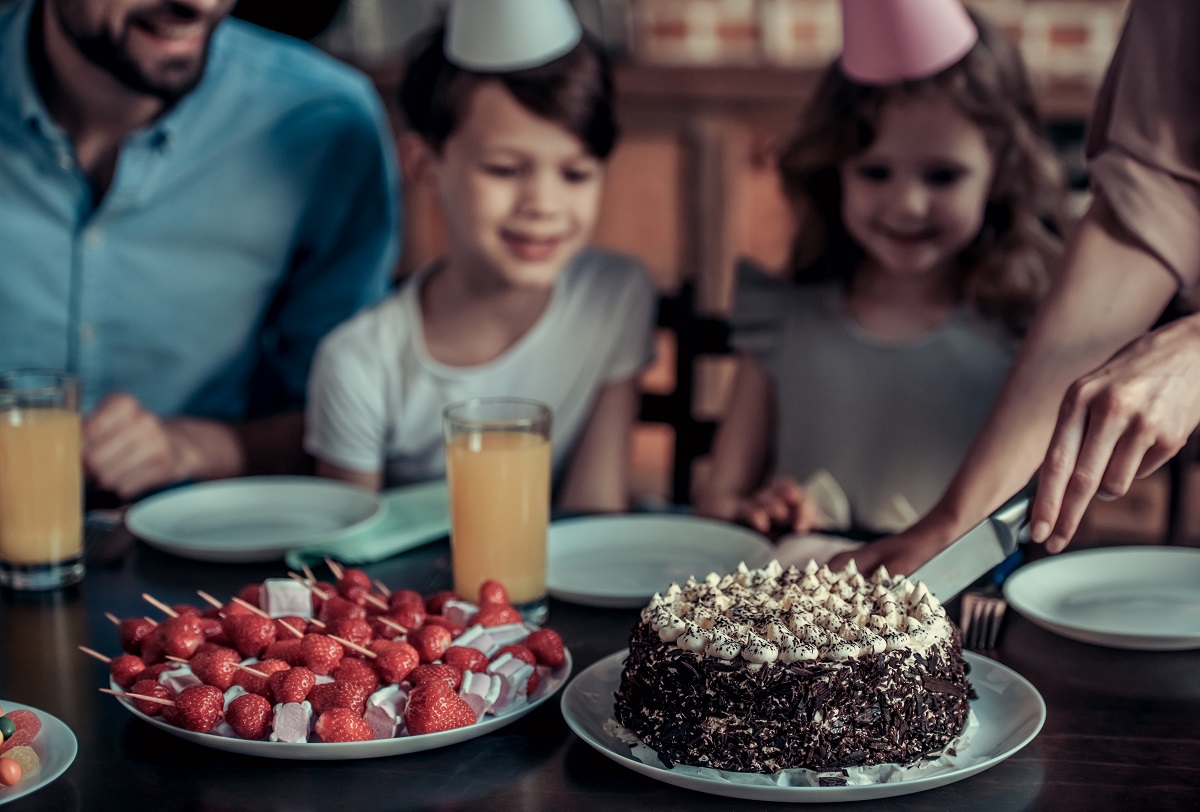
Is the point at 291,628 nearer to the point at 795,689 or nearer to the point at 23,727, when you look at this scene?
the point at 23,727

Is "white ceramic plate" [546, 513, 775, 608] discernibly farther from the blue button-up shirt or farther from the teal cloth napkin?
the blue button-up shirt

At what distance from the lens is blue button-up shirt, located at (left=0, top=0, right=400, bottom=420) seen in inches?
77.3


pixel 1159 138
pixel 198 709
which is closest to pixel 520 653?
pixel 198 709

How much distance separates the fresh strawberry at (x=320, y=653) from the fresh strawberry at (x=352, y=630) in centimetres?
3

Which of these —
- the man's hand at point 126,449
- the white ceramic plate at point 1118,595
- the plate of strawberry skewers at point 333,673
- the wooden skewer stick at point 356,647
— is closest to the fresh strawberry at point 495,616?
the plate of strawberry skewers at point 333,673

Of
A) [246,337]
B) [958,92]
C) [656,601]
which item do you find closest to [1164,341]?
[656,601]

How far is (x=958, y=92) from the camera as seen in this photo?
1.75 metres

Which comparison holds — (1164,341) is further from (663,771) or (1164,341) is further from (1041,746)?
(663,771)

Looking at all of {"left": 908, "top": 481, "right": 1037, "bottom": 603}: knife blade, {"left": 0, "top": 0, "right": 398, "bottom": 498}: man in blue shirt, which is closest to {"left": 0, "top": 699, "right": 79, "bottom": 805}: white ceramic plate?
{"left": 908, "top": 481, "right": 1037, "bottom": 603}: knife blade

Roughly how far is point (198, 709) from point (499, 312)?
3.82 ft

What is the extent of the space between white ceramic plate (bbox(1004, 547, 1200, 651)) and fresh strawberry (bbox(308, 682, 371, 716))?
571 millimetres

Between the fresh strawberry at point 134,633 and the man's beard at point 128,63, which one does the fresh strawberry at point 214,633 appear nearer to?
the fresh strawberry at point 134,633

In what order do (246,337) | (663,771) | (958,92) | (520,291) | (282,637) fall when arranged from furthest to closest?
(246,337) < (520,291) < (958,92) < (282,637) < (663,771)

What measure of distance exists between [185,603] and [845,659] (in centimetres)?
68
